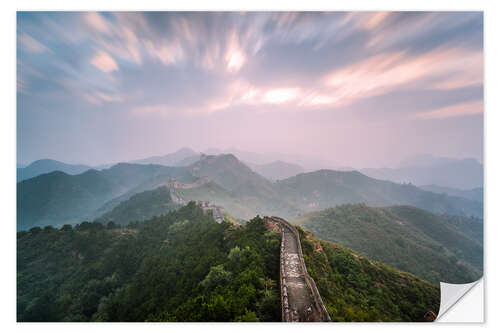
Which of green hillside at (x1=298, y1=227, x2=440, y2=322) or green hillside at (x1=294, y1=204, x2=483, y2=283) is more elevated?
green hillside at (x1=298, y1=227, x2=440, y2=322)

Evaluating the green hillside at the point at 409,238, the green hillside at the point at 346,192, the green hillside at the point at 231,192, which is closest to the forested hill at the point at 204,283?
the green hillside at the point at 409,238

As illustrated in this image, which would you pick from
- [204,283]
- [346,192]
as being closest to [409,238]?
[204,283]

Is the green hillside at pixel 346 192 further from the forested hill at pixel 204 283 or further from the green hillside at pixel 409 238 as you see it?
the forested hill at pixel 204 283

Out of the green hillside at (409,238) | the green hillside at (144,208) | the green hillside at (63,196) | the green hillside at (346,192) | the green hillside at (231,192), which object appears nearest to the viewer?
the green hillside at (409,238)

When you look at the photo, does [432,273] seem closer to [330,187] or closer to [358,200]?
[358,200]

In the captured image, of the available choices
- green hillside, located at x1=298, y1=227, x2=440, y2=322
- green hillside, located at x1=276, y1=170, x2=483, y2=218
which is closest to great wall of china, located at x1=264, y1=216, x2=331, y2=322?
green hillside, located at x1=298, y1=227, x2=440, y2=322

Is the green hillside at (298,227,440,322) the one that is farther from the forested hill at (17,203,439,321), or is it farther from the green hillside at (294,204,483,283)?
the green hillside at (294,204,483,283)

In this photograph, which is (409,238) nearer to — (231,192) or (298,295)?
(298,295)

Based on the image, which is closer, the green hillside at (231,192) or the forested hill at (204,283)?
the forested hill at (204,283)
